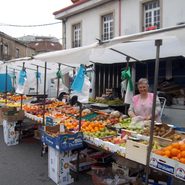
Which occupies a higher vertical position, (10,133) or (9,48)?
(9,48)

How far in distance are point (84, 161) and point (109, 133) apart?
1.01m

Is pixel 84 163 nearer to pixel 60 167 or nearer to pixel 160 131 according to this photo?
pixel 60 167

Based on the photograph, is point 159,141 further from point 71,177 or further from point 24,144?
point 24,144

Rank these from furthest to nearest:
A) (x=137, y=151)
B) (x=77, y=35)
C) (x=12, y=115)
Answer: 1. (x=77, y=35)
2. (x=12, y=115)
3. (x=137, y=151)

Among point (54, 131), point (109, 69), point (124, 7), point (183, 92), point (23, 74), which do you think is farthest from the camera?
point (109, 69)

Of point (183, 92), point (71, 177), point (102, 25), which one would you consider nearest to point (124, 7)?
point (102, 25)

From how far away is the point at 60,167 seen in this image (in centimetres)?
316

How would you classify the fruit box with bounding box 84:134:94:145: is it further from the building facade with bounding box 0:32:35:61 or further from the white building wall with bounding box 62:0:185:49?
the building facade with bounding box 0:32:35:61

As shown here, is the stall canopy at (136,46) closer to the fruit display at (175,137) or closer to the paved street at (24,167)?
the fruit display at (175,137)

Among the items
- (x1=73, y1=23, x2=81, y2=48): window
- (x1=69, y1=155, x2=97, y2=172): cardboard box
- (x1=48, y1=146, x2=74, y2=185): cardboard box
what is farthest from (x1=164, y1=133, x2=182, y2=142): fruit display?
(x1=73, y1=23, x2=81, y2=48): window

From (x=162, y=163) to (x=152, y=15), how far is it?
892 cm

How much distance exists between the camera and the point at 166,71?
871 centimetres

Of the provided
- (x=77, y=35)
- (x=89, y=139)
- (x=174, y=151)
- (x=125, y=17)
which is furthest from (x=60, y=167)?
(x=77, y=35)

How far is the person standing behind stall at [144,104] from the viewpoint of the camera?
378cm
